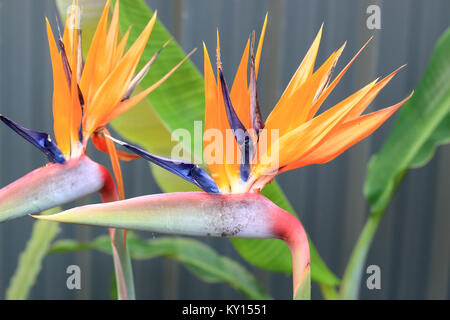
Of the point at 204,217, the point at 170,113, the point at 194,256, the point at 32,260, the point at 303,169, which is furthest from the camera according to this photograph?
the point at 303,169

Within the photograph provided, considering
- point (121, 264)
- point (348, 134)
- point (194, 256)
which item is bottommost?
point (194, 256)

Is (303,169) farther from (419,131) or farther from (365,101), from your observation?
(365,101)

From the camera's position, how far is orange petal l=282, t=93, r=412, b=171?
260mm

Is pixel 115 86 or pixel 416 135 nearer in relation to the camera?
pixel 115 86

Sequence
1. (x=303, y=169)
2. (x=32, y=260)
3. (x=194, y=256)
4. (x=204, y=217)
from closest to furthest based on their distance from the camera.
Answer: (x=204, y=217), (x=32, y=260), (x=194, y=256), (x=303, y=169)

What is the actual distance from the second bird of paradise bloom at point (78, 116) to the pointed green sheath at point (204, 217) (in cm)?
3

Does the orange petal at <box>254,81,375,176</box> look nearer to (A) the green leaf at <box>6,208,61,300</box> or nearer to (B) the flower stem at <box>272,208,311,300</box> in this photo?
(B) the flower stem at <box>272,208,311,300</box>

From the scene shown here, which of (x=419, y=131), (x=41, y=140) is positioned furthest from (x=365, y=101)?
(x=419, y=131)

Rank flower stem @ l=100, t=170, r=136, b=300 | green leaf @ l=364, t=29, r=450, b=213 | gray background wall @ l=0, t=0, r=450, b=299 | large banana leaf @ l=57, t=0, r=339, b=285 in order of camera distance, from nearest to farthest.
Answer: flower stem @ l=100, t=170, r=136, b=300 → large banana leaf @ l=57, t=0, r=339, b=285 → green leaf @ l=364, t=29, r=450, b=213 → gray background wall @ l=0, t=0, r=450, b=299

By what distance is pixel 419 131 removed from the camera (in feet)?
2.36

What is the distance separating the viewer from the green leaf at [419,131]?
0.70 meters

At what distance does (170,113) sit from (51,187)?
0.30 m

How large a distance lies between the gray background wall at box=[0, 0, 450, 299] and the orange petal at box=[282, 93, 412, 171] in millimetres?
766

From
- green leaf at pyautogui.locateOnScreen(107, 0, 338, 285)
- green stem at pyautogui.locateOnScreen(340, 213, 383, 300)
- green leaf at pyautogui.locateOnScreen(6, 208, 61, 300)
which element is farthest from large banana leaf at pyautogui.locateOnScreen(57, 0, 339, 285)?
green leaf at pyautogui.locateOnScreen(6, 208, 61, 300)
